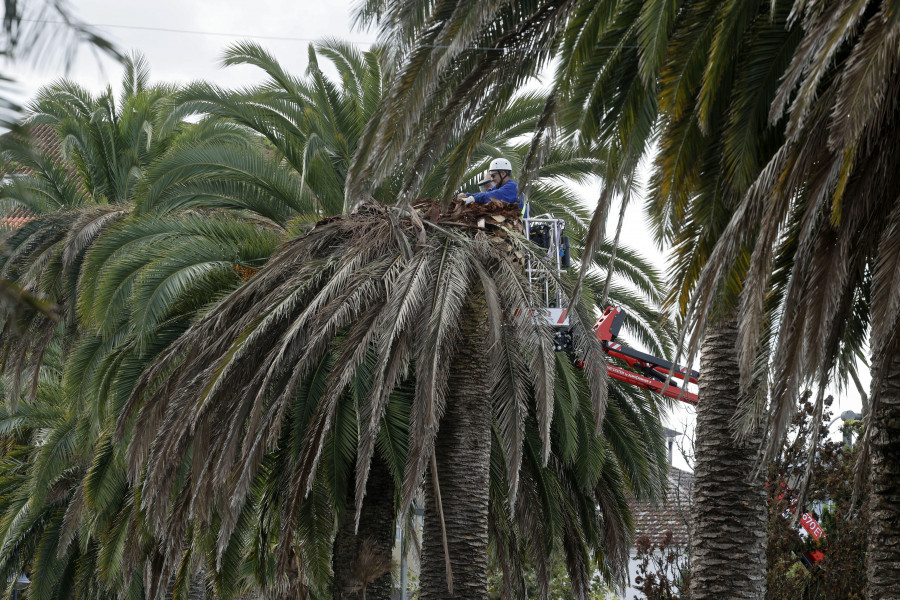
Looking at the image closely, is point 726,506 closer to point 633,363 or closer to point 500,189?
point 500,189

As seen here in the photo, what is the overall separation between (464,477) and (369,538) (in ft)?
8.82

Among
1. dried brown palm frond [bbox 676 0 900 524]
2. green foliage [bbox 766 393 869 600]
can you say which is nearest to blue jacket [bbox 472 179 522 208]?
green foliage [bbox 766 393 869 600]

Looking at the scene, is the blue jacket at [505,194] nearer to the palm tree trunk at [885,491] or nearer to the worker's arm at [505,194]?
the worker's arm at [505,194]

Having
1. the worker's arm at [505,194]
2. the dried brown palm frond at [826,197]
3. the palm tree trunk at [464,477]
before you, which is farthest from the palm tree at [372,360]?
the dried brown palm frond at [826,197]

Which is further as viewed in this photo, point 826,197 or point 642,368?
point 642,368

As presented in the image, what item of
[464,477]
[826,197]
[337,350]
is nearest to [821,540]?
[464,477]

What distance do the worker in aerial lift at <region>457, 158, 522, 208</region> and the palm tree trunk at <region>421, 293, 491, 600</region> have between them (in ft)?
4.70

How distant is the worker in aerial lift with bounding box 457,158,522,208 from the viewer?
13.1 meters

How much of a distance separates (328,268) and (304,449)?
241 cm

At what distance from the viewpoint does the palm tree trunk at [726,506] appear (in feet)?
27.1

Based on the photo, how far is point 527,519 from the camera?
14602 millimetres

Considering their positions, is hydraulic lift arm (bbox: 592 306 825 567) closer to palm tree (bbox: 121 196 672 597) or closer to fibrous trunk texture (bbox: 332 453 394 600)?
palm tree (bbox: 121 196 672 597)

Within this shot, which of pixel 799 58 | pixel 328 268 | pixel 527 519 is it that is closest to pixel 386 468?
pixel 527 519

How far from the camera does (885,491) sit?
6.50 metres
